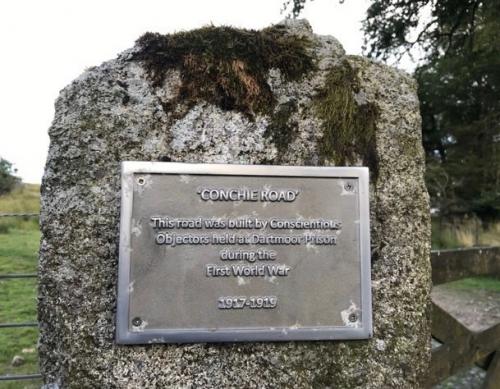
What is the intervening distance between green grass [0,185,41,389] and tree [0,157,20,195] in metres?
Answer: 2.58

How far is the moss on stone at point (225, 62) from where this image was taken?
2057 millimetres

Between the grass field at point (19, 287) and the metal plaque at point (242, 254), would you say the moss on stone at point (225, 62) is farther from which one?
the grass field at point (19, 287)

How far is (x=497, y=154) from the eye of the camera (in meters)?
17.9

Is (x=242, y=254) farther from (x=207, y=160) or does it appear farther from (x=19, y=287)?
(x=19, y=287)

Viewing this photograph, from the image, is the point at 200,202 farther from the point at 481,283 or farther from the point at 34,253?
the point at 481,283

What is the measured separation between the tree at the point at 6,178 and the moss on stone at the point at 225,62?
867cm

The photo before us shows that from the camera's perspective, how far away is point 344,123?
83.0 inches

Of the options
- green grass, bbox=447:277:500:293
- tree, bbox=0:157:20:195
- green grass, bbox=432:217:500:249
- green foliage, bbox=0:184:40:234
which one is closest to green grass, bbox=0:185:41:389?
green foliage, bbox=0:184:40:234

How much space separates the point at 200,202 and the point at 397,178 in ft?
2.84

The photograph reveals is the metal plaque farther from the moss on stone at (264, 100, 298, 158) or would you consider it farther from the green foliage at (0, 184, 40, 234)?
the green foliage at (0, 184, 40, 234)

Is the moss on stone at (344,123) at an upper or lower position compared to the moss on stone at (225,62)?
lower

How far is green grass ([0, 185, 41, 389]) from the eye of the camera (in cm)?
437

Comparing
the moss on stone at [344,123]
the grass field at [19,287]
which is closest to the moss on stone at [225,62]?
the moss on stone at [344,123]

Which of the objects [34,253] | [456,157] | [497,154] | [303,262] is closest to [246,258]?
[303,262]
